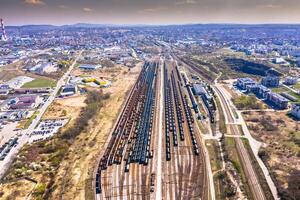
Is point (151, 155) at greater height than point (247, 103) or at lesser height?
lesser

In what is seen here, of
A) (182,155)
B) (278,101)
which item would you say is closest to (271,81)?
(278,101)

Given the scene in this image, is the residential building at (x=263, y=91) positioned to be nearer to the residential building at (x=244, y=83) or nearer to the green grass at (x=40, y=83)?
the residential building at (x=244, y=83)

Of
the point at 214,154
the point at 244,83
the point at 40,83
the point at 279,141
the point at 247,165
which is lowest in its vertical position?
the point at 247,165

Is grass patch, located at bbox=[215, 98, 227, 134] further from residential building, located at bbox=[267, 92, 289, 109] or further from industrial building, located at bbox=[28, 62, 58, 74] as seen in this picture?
industrial building, located at bbox=[28, 62, 58, 74]

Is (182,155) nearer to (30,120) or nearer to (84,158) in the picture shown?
(84,158)

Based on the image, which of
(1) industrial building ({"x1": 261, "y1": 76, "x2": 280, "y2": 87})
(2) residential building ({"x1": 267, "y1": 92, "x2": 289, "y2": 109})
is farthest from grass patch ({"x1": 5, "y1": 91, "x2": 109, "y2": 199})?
(1) industrial building ({"x1": 261, "y1": 76, "x2": 280, "y2": 87})

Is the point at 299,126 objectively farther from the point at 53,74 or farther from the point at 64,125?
the point at 53,74

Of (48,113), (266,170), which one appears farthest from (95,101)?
(266,170)
